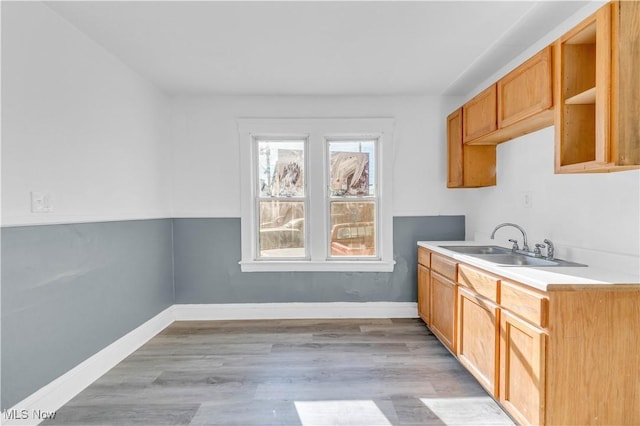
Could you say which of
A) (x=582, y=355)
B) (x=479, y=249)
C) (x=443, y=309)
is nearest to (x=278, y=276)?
(x=443, y=309)

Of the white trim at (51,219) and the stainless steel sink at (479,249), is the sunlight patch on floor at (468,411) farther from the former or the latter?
the white trim at (51,219)

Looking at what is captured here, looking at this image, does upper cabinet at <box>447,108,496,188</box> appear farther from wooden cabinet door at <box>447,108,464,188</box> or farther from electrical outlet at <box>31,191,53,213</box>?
electrical outlet at <box>31,191,53,213</box>

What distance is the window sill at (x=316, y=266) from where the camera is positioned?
3438 millimetres

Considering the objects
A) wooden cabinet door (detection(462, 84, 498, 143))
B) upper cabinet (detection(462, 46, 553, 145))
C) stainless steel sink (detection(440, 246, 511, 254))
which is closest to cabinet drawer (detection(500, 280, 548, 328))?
stainless steel sink (detection(440, 246, 511, 254))

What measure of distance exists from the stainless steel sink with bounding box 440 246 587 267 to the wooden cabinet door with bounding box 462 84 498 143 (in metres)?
1.00

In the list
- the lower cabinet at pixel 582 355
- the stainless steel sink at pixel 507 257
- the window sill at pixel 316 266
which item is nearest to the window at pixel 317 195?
the window sill at pixel 316 266

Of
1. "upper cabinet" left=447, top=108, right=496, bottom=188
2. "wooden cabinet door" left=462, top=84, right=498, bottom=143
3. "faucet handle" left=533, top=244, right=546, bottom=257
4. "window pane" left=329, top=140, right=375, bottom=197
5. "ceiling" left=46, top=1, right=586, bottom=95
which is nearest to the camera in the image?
"ceiling" left=46, top=1, right=586, bottom=95

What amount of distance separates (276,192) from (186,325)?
1728 mm

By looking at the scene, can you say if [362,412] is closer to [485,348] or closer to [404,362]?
[404,362]

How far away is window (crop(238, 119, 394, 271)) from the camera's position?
11.2 feet

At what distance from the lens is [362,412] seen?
6.29 ft

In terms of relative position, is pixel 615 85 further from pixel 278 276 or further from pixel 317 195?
pixel 278 276

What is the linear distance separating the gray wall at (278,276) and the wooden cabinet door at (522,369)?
162 cm

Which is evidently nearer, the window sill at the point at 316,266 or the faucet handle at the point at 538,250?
the faucet handle at the point at 538,250
